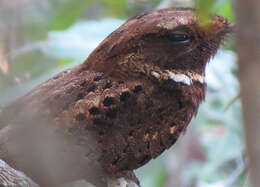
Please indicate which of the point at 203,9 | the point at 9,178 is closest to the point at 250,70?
the point at 203,9

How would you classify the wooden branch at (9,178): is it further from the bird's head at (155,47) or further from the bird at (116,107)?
the bird's head at (155,47)

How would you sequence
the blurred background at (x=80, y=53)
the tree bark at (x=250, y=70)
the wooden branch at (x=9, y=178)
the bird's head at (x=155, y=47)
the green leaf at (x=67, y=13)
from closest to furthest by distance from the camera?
the tree bark at (x=250, y=70), the wooden branch at (x=9, y=178), the bird's head at (x=155, y=47), the blurred background at (x=80, y=53), the green leaf at (x=67, y=13)

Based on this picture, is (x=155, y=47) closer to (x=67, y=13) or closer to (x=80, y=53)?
(x=80, y=53)

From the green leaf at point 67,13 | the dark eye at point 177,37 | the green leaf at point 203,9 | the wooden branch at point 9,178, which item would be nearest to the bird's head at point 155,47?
the dark eye at point 177,37

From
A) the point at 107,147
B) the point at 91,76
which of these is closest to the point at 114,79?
the point at 91,76

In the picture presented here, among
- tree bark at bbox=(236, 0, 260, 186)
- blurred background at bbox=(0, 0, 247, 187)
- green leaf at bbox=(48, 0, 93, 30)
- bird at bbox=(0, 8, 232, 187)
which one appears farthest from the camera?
green leaf at bbox=(48, 0, 93, 30)

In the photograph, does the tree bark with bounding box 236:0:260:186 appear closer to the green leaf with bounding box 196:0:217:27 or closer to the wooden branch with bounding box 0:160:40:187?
the green leaf with bounding box 196:0:217:27

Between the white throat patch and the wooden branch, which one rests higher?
the wooden branch

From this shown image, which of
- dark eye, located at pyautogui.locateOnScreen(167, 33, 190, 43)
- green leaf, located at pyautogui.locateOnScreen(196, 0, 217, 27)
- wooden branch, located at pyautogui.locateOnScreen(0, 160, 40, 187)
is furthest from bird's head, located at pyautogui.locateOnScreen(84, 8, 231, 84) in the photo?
green leaf, located at pyautogui.locateOnScreen(196, 0, 217, 27)
